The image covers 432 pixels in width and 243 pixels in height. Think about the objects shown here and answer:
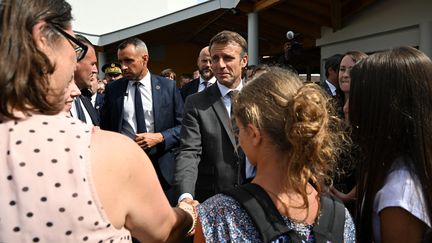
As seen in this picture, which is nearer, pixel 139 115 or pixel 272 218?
pixel 272 218

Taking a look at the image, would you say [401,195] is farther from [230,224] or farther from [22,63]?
[22,63]

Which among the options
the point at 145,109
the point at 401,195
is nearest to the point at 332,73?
the point at 145,109

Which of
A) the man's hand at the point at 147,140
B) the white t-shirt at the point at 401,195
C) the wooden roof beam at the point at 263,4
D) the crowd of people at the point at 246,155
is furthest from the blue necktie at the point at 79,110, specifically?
the wooden roof beam at the point at 263,4

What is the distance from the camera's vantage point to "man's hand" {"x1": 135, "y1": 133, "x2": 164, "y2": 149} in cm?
345

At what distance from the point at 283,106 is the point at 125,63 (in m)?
2.73

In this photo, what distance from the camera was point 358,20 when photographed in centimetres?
859

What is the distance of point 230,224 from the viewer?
53.4 inches

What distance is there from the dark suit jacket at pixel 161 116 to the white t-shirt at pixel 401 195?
235cm

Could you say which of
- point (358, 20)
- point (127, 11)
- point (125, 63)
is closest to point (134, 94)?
point (125, 63)

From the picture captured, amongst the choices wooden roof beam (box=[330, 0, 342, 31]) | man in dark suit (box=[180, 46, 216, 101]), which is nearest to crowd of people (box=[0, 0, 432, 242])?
man in dark suit (box=[180, 46, 216, 101])

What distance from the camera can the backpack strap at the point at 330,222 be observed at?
1366mm

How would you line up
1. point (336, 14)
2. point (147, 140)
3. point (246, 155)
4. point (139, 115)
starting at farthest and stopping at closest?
point (336, 14) < point (139, 115) < point (147, 140) < point (246, 155)

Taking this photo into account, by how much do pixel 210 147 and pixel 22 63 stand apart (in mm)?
1750

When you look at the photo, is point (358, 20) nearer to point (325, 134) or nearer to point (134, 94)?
point (134, 94)
